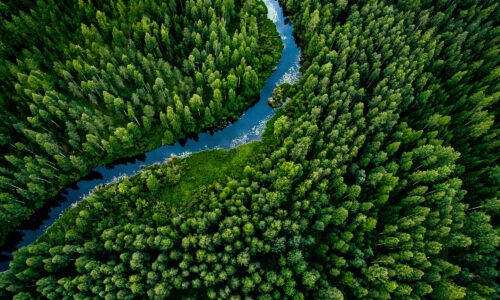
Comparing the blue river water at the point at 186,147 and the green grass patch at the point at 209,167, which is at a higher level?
the blue river water at the point at 186,147

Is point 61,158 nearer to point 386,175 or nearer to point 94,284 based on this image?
point 94,284

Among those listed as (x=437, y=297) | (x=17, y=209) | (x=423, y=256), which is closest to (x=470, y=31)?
(x=423, y=256)

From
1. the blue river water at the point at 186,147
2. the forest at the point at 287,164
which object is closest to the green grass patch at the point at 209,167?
the forest at the point at 287,164

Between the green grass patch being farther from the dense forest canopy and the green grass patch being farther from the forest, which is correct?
the dense forest canopy

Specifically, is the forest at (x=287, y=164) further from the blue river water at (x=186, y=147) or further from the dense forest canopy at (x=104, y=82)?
the blue river water at (x=186, y=147)

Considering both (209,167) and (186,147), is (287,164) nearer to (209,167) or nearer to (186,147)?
(209,167)
